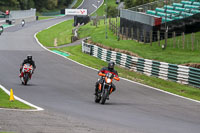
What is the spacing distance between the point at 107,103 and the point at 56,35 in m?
51.5

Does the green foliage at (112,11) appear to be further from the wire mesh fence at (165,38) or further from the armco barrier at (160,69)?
the armco barrier at (160,69)

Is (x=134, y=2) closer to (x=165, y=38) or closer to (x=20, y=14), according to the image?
(x=20, y=14)

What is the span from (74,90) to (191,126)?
9.06 meters

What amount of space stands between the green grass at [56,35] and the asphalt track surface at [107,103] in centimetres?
2633

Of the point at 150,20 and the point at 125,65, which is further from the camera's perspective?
the point at 150,20

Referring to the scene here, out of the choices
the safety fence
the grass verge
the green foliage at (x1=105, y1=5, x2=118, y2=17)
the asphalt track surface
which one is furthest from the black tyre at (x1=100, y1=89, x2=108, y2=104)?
the green foliage at (x1=105, y1=5, x2=118, y2=17)

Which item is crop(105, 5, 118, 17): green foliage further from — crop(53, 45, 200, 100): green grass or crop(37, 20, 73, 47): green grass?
crop(53, 45, 200, 100): green grass

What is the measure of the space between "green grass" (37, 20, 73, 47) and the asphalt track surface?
26.3 meters

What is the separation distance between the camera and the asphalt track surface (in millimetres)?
12711

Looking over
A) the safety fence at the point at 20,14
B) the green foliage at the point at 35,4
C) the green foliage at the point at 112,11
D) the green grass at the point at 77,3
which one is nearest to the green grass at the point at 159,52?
the safety fence at the point at 20,14

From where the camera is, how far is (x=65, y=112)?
14.0 metres

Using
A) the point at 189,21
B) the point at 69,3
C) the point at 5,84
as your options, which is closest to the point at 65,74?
the point at 5,84

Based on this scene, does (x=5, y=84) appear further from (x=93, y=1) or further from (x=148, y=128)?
(x=93, y=1)

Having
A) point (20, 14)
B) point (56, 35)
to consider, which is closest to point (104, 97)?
point (56, 35)
